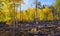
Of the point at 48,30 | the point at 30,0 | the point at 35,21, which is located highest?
the point at 30,0

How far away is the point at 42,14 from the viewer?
101 inches

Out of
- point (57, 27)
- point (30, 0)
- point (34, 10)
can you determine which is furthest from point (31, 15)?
point (57, 27)

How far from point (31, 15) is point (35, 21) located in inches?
4.8

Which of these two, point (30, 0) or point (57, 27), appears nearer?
point (57, 27)

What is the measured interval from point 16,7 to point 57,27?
0.79m

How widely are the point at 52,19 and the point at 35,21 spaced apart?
0.96 feet

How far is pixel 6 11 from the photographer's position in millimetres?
2598

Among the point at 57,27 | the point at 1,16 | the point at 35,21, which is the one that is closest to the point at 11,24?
the point at 1,16

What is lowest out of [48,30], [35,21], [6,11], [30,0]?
[48,30]

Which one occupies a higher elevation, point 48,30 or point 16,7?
point 16,7

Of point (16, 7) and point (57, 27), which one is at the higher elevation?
point (16, 7)

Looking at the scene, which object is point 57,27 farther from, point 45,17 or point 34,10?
point 34,10

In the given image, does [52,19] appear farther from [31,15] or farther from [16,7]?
[16,7]

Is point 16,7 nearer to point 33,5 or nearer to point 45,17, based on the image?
point 33,5
